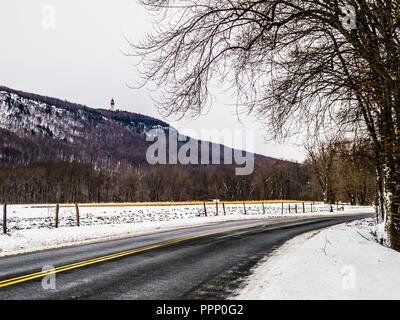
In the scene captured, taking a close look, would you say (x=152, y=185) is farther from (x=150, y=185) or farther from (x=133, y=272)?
(x=133, y=272)

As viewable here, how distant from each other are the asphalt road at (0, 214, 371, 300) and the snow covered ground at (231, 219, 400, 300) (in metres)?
0.53

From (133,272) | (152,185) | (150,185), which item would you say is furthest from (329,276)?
(150,185)

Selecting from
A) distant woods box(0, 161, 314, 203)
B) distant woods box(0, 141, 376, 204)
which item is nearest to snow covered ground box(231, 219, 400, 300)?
distant woods box(0, 141, 376, 204)

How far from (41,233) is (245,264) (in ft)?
33.0

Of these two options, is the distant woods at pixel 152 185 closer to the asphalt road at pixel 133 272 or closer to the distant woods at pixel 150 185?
the distant woods at pixel 150 185

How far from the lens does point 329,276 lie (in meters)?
5.79

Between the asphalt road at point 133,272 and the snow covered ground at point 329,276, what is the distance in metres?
0.53

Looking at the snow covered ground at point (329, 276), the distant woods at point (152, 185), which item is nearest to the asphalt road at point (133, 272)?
the snow covered ground at point (329, 276)

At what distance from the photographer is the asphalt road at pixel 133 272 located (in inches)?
206

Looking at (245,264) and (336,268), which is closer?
(336,268)

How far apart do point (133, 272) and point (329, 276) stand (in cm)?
386
